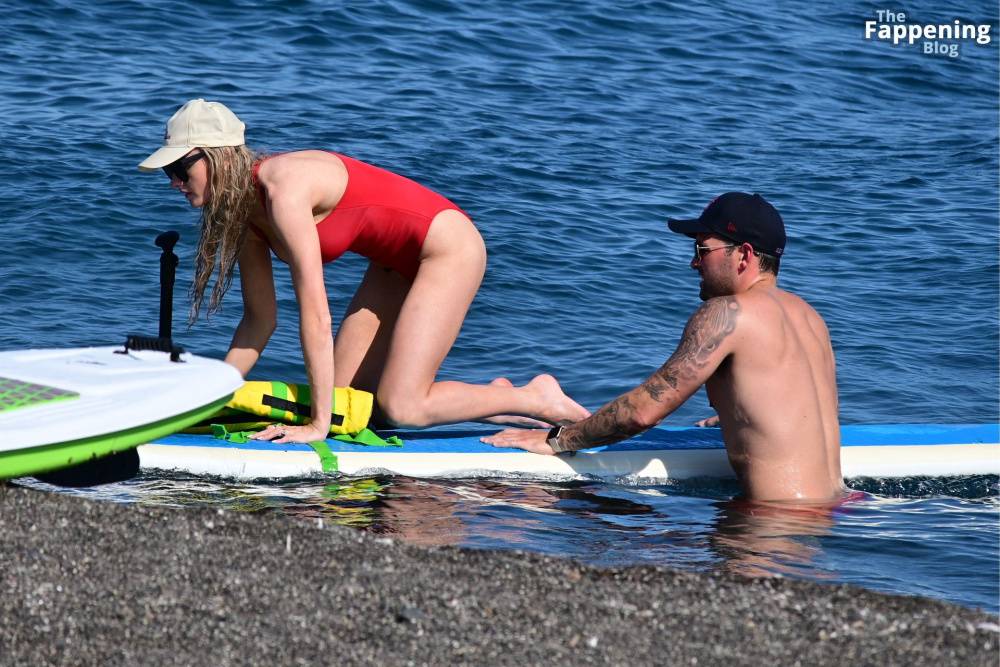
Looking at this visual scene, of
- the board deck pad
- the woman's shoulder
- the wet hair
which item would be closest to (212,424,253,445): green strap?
the board deck pad

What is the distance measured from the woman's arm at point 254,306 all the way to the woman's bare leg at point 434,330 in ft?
1.82

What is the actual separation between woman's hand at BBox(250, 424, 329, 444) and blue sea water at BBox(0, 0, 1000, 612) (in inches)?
8.1

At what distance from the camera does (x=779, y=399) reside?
15.5 feet

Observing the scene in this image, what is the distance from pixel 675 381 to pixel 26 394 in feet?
7.76

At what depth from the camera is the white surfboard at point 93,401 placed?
412cm

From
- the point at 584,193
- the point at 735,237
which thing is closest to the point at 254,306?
the point at 735,237

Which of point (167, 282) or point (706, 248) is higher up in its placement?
point (706, 248)

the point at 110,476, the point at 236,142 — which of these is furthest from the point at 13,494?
the point at 236,142

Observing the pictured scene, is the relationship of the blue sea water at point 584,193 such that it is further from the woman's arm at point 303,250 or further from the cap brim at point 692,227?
the cap brim at point 692,227

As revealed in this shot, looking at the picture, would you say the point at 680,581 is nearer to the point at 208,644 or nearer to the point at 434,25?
the point at 208,644

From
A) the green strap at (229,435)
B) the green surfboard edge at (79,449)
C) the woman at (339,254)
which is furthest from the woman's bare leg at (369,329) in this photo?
the green surfboard edge at (79,449)

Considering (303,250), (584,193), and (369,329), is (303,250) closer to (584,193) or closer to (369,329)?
(369,329)

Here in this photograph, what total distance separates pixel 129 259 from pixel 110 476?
4.90m

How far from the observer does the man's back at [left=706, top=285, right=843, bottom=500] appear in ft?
15.4
